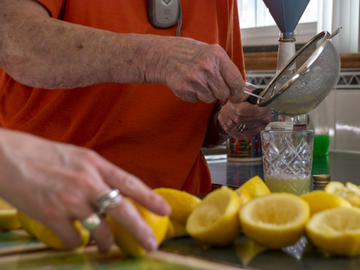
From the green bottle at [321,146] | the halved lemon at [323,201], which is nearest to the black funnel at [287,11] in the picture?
the green bottle at [321,146]

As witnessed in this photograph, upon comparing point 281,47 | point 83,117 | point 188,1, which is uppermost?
point 188,1

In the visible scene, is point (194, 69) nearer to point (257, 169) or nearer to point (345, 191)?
point (345, 191)

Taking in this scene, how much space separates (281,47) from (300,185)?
18.5 inches

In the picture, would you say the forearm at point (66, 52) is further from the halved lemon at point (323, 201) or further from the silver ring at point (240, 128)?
the halved lemon at point (323, 201)

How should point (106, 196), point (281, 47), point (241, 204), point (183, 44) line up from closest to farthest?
point (106, 196) → point (241, 204) → point (183, 44) → point (281, 47)

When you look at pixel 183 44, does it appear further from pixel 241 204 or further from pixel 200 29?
pixel 241 204

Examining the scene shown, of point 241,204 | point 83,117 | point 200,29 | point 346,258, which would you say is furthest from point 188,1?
point 346,258

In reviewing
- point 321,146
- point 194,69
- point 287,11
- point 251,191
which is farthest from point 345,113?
point 251,191

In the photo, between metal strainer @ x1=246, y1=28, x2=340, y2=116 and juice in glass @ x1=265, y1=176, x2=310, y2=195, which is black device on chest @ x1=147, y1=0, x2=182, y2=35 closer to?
Answer: metal strainer @ x1=246, y1=28, x2=340, y2=116

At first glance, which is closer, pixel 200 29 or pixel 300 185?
pixel 300 185

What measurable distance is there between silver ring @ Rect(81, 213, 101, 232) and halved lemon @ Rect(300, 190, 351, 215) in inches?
11.5

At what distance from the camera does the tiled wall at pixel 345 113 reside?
2182mm

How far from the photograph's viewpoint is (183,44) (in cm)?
112

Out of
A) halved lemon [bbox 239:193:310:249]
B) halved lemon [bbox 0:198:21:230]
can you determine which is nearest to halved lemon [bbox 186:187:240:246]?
halved lemon [bbox 239:193:310:249]
